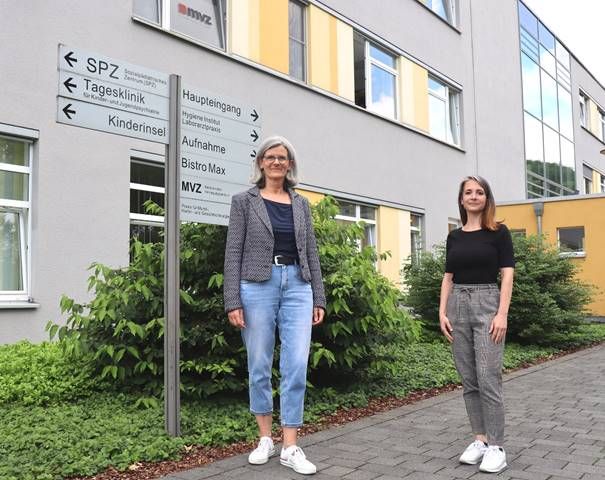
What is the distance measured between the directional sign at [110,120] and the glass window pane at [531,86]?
21.1 metres

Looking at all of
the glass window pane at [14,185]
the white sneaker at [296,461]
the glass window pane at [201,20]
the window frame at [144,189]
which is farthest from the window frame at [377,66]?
the white sneaker at [296,461]

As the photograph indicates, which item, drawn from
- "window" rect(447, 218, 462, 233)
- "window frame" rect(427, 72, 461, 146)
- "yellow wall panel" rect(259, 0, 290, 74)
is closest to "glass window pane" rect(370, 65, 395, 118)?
"window frame" rect(427, 72, 461, 146)

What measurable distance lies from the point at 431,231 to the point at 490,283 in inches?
505

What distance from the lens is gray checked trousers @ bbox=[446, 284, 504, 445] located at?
3.99 m

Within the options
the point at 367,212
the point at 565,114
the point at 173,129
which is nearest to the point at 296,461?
the point at 173,129

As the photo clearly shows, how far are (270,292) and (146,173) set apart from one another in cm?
580

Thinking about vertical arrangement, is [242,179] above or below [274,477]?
above

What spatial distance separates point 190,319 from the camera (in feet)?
17.8

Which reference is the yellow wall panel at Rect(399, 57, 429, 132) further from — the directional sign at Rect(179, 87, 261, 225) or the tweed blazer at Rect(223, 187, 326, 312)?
the tweed blazer at Rect(223, 187, 326, 312)

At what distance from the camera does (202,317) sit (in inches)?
214

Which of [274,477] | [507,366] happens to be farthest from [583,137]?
[274,477]

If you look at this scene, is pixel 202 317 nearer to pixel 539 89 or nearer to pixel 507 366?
pixel 507 366

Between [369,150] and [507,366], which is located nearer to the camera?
[507,366]

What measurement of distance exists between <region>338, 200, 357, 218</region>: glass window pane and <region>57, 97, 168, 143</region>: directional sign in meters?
9.20
